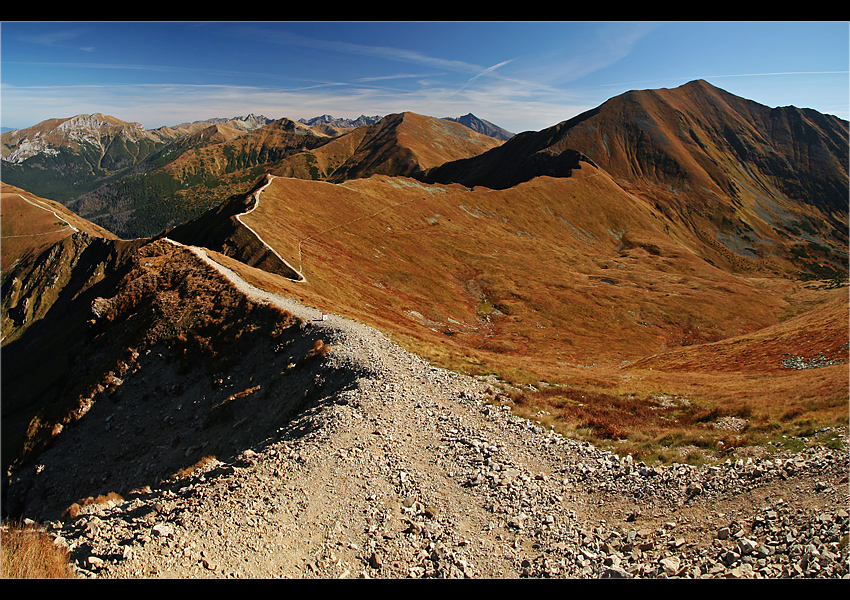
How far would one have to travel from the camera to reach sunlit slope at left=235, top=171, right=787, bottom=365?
233ft

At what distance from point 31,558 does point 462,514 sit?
1272 cm

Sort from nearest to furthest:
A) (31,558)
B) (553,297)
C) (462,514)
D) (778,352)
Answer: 1. (31,558)
2. (462,514)
3. (778,352)
4. (553,297)

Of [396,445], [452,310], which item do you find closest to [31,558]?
[396,445]

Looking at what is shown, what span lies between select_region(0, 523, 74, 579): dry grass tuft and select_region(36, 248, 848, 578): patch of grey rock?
0.57m

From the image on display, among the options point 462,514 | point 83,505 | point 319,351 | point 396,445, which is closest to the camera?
point 462,514

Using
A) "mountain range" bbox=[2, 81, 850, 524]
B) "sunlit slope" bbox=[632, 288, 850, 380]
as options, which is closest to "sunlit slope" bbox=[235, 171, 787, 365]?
"mountain range" bbox=[2, 81, 850, 524]

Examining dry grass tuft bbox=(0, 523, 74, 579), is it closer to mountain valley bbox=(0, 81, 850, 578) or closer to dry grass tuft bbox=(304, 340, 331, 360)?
mountain valley bbox=(0, 81, 850, 578)

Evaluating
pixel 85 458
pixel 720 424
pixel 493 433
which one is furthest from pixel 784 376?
pixel 85 458

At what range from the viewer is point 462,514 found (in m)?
15.1

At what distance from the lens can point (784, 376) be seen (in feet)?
120

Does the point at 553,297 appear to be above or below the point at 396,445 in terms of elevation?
below

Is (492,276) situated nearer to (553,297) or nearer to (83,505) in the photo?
(553,297)
